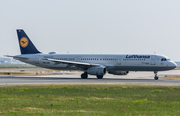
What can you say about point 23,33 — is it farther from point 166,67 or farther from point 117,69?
point 166,67

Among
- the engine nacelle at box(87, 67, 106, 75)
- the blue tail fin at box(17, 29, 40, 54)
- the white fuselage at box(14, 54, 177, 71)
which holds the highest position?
the blue tail fin at box(17, 29, 40, 54)

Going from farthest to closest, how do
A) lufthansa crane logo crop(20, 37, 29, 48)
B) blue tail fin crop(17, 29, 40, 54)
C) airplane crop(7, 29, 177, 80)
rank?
lufthansa crane logo crop(20, 37, 29, 48) < blue tail fin crop(17, 29, 40, 54) < airplane crop(7, 29, 177, 80)

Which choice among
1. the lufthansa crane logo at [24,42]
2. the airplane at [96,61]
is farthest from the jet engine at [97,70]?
the lufthansa crane logo at [24,42]

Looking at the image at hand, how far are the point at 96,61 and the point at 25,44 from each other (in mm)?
15779

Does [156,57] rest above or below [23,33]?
below

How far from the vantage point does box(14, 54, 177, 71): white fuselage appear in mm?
53844

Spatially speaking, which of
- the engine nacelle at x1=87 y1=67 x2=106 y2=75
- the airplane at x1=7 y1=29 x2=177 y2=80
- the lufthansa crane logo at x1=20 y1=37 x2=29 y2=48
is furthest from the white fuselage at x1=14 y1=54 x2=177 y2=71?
the engine nacelle at x1=87 y1=67 x2=106 y2=75

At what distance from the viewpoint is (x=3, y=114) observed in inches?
657

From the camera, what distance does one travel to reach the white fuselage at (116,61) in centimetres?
5384

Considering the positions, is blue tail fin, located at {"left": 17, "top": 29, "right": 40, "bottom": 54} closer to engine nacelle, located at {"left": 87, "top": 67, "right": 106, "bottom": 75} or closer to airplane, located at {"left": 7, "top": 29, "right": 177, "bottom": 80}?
airplane, located at {"left": 7, "top": 29, "right": 177, "bottom": 80}

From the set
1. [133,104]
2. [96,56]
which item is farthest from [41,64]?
[133,104]

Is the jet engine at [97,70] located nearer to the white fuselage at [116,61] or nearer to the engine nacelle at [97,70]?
the engine nacelle at [97,70]

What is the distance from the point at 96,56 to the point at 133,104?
3658 cm

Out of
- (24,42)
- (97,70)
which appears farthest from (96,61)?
(24,42)
